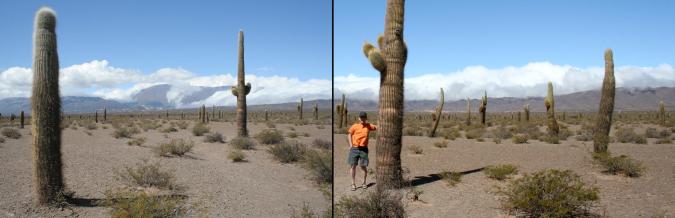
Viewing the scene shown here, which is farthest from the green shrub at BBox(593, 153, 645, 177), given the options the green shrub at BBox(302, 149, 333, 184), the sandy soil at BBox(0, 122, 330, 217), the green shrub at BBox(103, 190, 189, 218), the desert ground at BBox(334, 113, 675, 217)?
the green shrub at BBox(103, 190, 189, 218)

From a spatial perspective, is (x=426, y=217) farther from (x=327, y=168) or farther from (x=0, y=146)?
(x=0, y=146)

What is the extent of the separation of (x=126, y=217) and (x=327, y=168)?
5741mm

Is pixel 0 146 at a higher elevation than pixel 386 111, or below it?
below

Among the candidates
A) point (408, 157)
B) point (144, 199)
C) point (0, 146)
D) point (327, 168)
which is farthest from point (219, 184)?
point (0, 146)

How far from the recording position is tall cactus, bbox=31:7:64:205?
8172mm

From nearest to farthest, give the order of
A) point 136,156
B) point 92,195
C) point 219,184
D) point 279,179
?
point 92,195 < point 219,184 < point 279,179 < point 136,156

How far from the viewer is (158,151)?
669 inches

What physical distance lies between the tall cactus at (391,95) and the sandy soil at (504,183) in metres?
0.69

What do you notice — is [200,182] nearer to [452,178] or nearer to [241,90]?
[452,178]

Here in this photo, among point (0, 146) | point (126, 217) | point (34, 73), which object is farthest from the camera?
point (0, 146)

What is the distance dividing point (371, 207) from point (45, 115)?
5739mm

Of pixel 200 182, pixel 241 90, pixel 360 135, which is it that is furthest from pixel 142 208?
pixel 241 90

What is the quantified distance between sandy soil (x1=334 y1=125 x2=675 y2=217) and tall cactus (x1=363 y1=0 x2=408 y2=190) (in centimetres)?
69

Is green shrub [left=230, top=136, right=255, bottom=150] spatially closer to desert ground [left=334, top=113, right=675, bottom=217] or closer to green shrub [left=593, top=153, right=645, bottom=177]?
desert ground [left=334, top=113, right=675, bottom=217]
